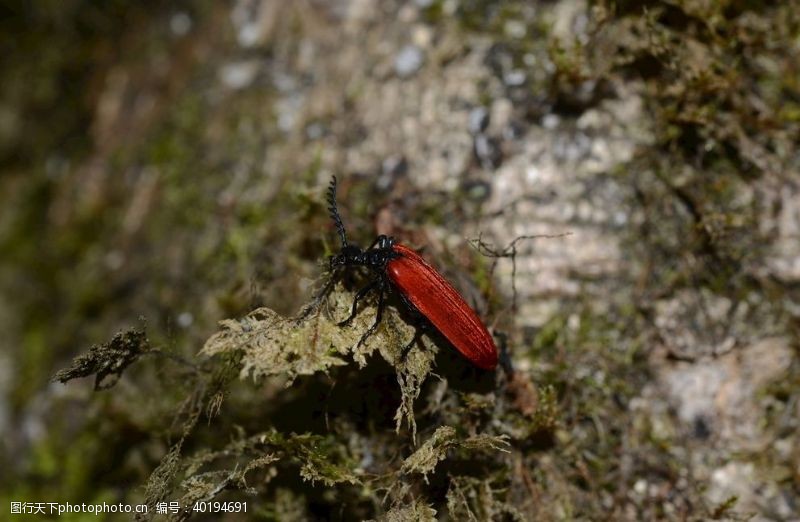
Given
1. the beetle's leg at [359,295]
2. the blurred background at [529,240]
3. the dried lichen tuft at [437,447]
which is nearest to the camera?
the dried lichen tuft at [437,447]

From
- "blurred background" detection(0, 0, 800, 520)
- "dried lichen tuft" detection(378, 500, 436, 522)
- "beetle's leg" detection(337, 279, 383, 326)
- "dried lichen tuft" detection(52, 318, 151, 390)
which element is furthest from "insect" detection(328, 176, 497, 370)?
"dried lichen tuft" detection(52, 318, 151, 390)

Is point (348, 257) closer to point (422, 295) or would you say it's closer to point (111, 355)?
point (422, 295)

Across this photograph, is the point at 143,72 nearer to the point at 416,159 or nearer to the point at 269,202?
the point at 269,202

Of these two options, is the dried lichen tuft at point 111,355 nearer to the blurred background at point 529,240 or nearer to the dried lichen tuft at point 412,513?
the blurred background at point 529,240

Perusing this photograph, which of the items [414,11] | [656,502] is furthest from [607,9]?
[656,502]

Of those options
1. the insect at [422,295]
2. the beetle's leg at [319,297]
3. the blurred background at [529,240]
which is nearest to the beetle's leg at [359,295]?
the insect at [422,295]
